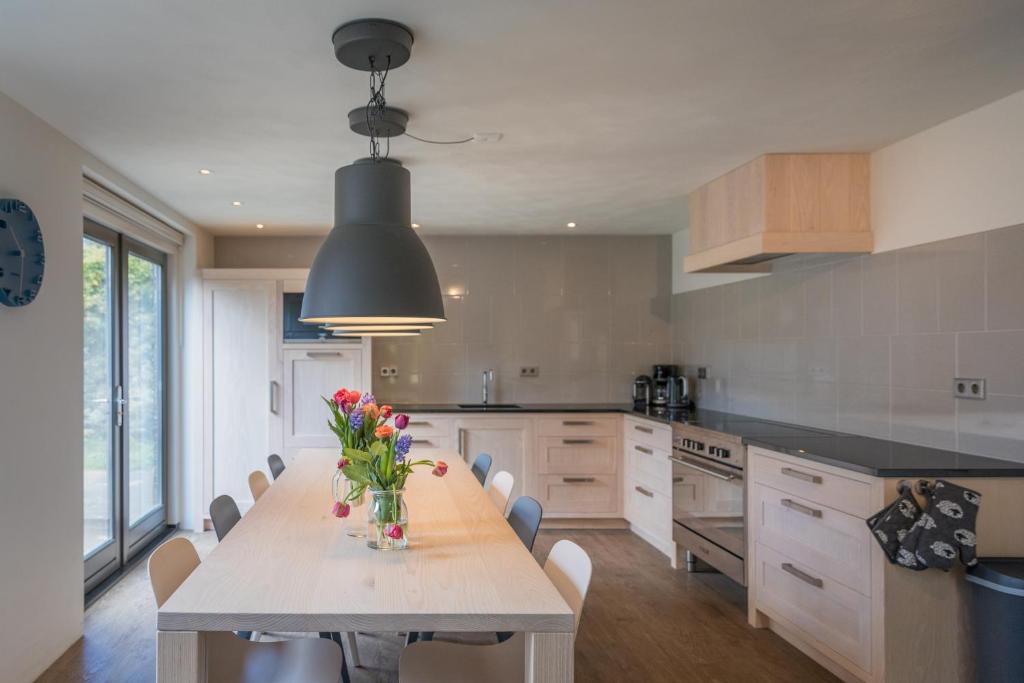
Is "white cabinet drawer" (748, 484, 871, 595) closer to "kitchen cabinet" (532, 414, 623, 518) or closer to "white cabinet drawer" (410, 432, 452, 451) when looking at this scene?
"kitchen cabinet" (532, 414, 623, 518)

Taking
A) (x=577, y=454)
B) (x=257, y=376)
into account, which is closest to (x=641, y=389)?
(x=577, y=454)

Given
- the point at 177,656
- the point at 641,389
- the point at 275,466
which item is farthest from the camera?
the point at 641,389

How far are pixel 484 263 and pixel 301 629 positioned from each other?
460cm

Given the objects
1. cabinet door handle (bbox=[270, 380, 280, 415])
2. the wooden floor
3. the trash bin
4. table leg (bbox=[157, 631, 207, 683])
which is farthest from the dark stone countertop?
cabinet door handle (bbox=[270, 380, 280, 415])

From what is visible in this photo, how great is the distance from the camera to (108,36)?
7.08ft

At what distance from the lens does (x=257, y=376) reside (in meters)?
5.33

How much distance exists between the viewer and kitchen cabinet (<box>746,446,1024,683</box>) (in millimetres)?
2506

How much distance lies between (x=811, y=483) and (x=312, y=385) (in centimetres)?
370

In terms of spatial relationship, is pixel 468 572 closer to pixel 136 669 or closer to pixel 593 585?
pixel 136 669

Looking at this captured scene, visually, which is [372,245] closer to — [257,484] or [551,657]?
[551,657]

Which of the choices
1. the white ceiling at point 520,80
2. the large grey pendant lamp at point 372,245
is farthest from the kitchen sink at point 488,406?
the large grey pendant lamp at point 372,245

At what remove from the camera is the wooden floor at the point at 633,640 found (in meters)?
2.90

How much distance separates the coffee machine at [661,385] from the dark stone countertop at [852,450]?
761 millimetres

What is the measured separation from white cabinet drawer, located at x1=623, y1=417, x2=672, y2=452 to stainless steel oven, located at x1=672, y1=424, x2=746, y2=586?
158 mm
